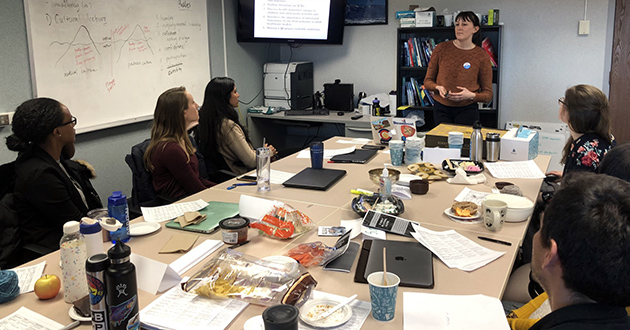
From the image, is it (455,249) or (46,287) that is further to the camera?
(455,249)

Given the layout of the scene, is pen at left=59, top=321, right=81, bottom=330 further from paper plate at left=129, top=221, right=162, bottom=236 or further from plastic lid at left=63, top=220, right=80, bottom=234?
paper plate at left=129, top=221, right=162, bottom=236

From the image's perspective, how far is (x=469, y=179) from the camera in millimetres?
2613

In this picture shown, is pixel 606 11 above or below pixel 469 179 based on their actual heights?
above

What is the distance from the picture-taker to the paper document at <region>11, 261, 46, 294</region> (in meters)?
1.55

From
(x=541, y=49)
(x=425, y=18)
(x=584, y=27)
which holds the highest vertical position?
(x=425, y=18)

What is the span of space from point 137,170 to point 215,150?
72 cm

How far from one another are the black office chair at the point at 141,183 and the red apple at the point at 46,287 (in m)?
1.46

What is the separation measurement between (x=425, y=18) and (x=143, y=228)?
371 cm

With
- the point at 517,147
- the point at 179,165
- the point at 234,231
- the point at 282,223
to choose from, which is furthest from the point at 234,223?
the point at 517,147

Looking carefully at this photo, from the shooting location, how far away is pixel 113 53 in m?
4.01

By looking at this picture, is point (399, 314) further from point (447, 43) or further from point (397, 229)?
point (447, 43)

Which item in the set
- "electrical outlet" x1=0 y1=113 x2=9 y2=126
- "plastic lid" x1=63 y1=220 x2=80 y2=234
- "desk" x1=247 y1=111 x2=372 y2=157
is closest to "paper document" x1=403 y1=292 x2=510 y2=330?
"plastic lid" x1=63 y1=220 x2=80 y2=234

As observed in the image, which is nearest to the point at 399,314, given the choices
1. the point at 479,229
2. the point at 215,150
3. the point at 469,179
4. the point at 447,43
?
the point at 479,229

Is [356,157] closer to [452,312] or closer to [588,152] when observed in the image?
[588,152]
